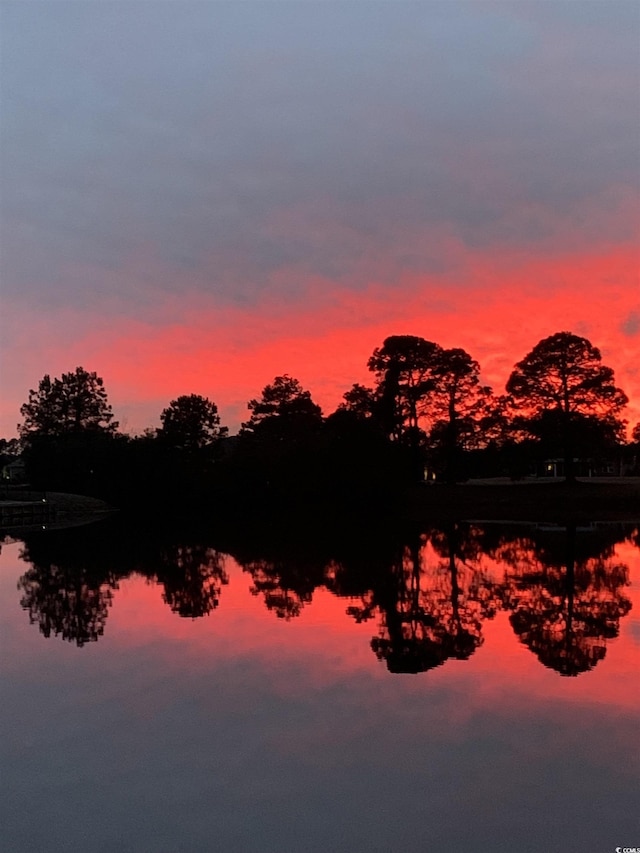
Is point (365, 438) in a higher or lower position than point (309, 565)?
higher

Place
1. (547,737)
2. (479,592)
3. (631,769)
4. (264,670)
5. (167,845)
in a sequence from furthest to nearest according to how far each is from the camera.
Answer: (479,592), (264,670), (547,737), (631,769), (167,845)

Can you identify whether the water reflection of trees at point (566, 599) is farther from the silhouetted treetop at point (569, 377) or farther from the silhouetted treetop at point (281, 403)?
the silhouetted treetop at point (281, 403)

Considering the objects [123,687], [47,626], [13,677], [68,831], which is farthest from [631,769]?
[47,626]

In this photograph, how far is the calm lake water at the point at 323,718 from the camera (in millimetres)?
7535

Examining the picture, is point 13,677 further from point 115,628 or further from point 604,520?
point 604,520

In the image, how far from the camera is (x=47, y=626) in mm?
Answer: 17906

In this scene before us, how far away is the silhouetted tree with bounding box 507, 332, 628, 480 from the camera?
2753 inches

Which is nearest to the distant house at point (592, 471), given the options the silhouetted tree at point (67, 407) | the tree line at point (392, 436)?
the tree line at point (392, 436)

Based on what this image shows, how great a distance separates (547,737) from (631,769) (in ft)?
3.98

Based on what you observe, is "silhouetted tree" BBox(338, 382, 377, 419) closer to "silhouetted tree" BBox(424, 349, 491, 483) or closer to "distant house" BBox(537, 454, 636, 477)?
"silhouetted tree" BBox(424, 349, 491, 483)

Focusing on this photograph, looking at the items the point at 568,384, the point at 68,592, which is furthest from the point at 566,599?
the point at 568,384

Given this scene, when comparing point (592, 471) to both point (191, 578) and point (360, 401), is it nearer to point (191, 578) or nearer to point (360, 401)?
point (360, 401)

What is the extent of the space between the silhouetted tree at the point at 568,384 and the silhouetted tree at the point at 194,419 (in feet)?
192

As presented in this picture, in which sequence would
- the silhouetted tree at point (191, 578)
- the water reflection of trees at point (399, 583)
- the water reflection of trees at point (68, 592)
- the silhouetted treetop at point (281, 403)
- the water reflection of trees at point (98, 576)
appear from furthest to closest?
the silhouetted treetop at point (281, 403) → the silhouetted tree at point (191, 578) → the water reflection of trees at point (98, 576) → the water reflection of trees at point (68, 592) → the water reflection of trees at point (399, 583)
